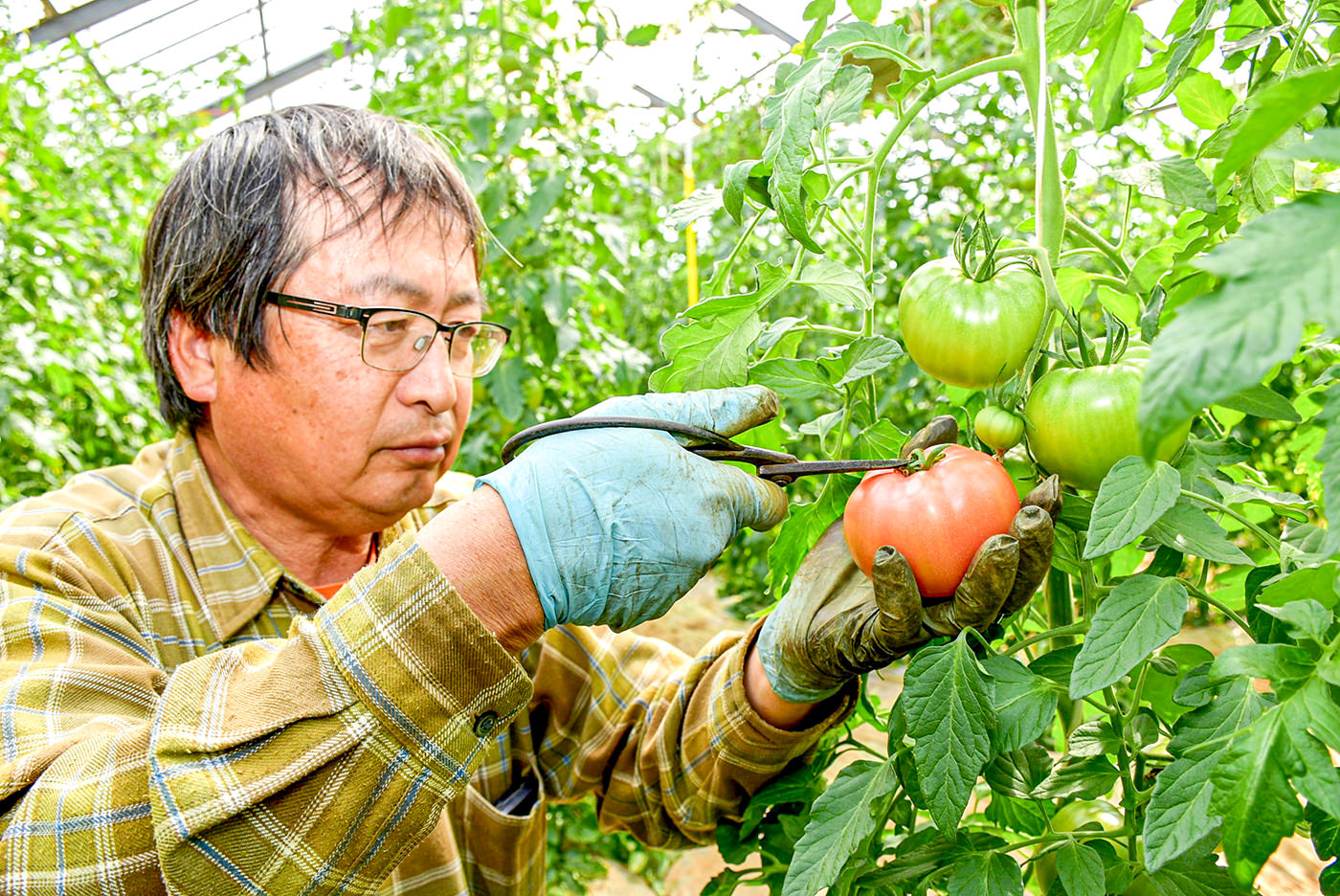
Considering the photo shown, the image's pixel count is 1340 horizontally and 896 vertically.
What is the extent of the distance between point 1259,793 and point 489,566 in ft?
1.98

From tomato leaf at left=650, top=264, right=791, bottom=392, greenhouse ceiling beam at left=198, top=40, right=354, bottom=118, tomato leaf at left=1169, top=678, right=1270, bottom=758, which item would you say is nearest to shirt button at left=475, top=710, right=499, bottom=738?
tomato leaf at left=650, top=264, right=791, bottom=392

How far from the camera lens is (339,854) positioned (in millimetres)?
891

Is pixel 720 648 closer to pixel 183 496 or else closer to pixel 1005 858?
pixel 1005 858

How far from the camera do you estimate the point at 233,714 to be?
863mm

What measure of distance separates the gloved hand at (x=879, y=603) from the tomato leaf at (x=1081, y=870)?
174 millimetres

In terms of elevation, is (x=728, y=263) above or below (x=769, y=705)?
above

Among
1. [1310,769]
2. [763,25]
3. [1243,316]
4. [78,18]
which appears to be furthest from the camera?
[763,25]

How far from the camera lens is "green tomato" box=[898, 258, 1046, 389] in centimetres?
75

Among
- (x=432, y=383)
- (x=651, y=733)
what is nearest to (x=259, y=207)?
(x=432, y=383)

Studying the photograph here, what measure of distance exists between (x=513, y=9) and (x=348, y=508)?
5.42ft

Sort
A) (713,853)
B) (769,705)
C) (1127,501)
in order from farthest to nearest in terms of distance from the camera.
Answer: (713,853)
(769,705)
(1127,501)

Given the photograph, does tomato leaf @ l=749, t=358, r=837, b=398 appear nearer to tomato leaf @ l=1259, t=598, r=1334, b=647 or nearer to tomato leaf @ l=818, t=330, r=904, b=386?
tomato leaf @ l=818, t=330, r=904, b=386

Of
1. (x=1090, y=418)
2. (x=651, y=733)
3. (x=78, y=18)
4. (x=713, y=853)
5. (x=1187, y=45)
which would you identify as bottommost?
(x=713, y=853)

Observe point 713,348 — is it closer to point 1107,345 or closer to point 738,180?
point 738,180
